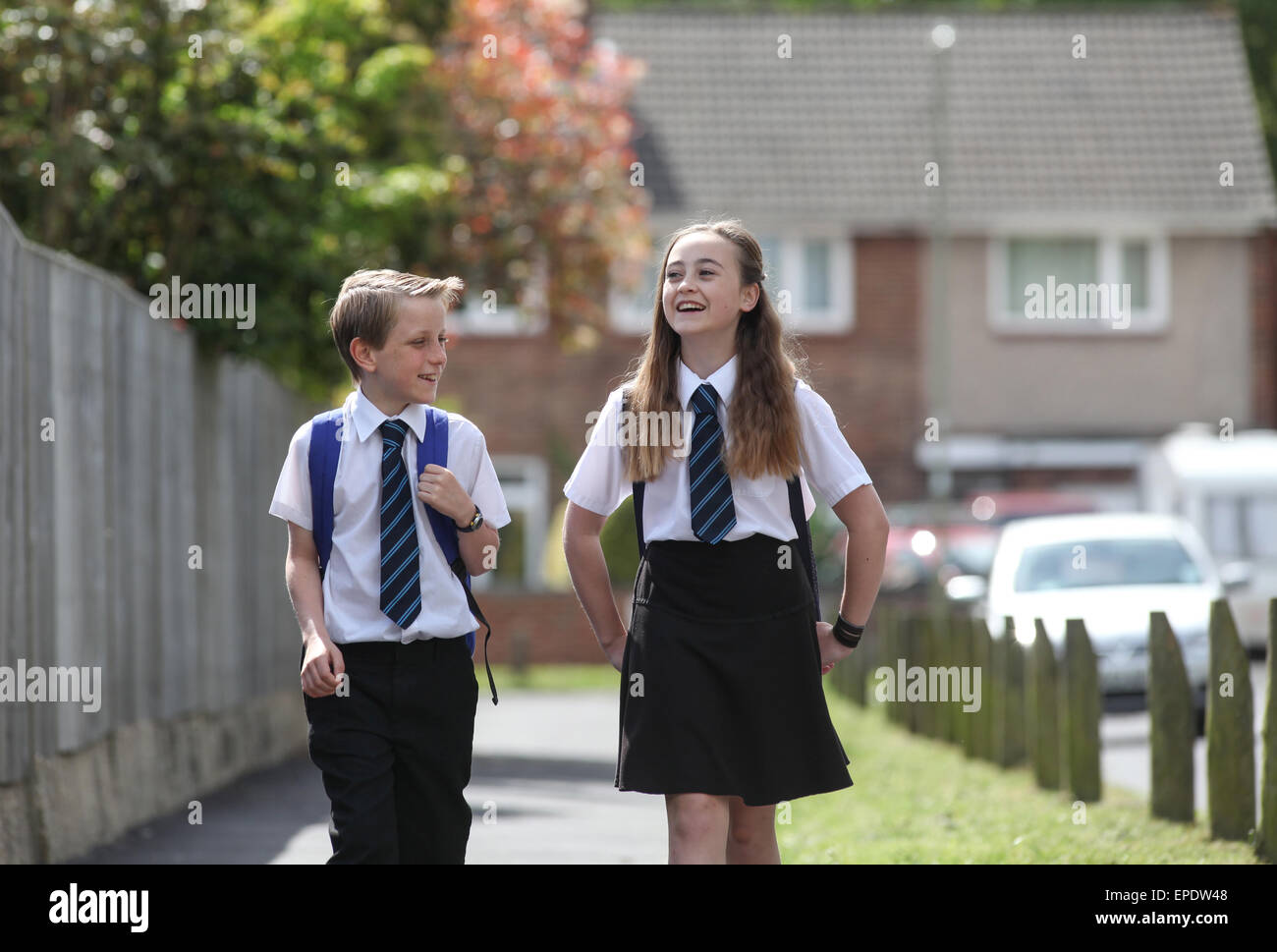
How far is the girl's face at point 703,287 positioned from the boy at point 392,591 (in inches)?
22.4

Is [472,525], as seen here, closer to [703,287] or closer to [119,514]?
[703,287]

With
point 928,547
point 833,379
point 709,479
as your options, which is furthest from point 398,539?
point 833,379

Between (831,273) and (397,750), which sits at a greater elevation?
(831,273)

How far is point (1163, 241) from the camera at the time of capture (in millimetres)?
32562

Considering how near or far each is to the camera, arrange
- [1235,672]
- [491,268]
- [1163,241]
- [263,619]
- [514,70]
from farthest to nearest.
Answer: [1163,241] < [514,70] < [491,268] < [263,619] < [1235,672]

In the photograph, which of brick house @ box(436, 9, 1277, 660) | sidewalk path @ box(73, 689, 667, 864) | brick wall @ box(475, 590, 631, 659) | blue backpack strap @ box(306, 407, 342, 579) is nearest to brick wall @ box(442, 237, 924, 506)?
brick house @ box(436, 9, 1277, 660)

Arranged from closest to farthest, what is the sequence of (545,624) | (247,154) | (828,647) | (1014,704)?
(828,647), (247,154), (1014,704), (545,624)

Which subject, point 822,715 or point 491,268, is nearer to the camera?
point 822,715

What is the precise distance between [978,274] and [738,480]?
27851 millimetres

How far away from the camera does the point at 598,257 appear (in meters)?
19.4

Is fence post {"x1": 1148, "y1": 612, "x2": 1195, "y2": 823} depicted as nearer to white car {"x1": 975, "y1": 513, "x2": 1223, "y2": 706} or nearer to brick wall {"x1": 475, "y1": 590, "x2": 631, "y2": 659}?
white car {"x1": 975, "y1": 513, "x2": 1223, "y2": 706}

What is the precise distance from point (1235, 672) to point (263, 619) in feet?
22.6
